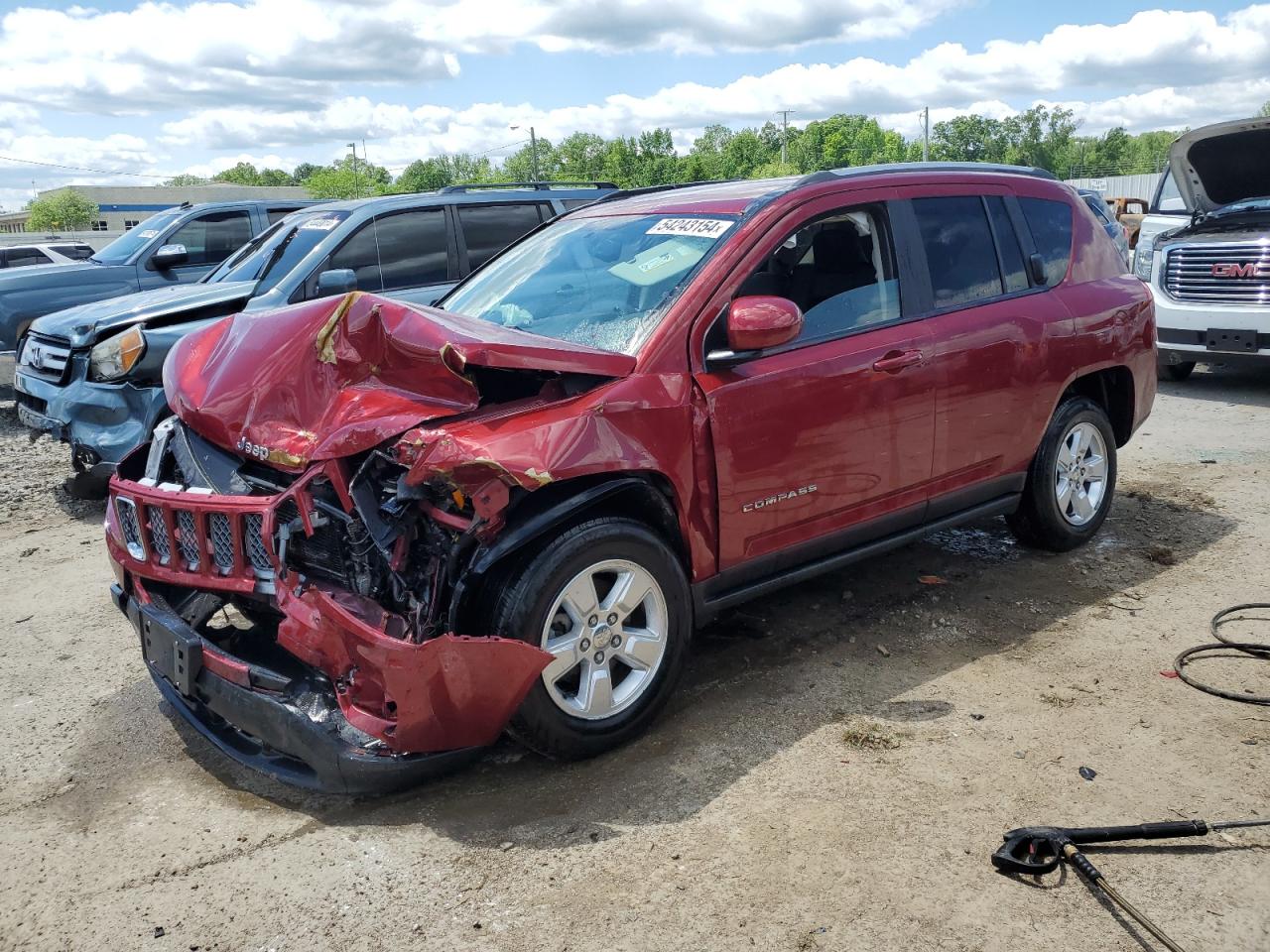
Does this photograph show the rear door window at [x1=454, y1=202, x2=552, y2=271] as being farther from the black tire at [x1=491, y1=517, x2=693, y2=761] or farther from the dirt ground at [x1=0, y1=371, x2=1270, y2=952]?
the black tire at [x1=491, y1=517, x2=693, y2=761]

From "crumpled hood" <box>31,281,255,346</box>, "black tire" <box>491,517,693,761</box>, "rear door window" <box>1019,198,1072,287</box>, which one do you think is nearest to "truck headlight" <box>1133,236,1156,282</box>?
"rear door window" <box>1019,198,1072,287</box>

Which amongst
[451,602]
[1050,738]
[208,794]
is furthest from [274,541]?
[1050,738]

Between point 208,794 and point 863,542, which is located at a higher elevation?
point 863,542

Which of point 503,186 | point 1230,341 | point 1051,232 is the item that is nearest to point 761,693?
point 1051,232

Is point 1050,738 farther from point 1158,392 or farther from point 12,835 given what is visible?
point 1158,392

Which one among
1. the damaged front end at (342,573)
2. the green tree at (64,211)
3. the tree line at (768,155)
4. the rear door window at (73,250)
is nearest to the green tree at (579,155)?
the tree line at (768,155)

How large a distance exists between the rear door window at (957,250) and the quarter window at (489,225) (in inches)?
163

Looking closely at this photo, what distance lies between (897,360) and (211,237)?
845 centimetres

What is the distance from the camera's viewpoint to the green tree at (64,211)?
8581 centimetres

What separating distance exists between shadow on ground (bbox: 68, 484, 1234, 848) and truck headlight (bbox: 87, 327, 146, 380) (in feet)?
9.88

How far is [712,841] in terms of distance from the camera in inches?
124

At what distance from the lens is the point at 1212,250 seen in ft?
32.0

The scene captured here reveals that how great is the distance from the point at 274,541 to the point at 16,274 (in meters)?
9.61

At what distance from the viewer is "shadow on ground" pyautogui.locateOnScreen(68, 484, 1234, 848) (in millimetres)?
3393
